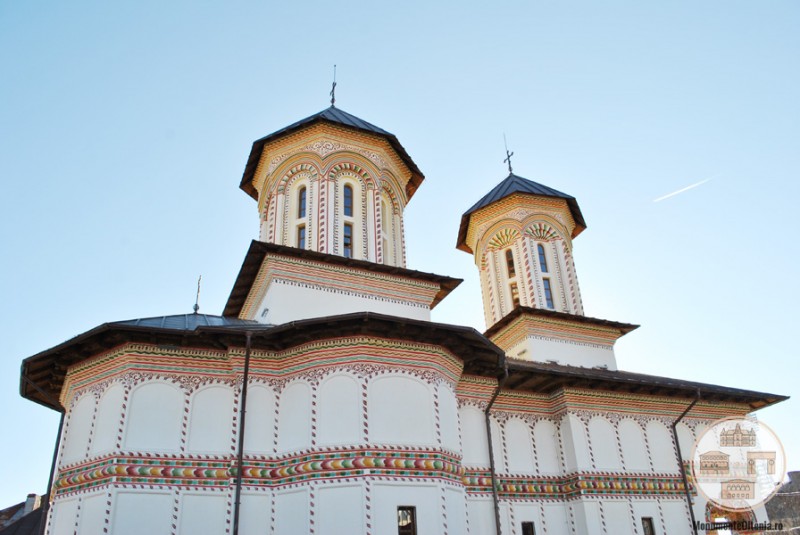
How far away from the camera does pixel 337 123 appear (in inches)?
544

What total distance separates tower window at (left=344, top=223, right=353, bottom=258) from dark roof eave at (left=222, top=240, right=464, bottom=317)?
0.86 metres

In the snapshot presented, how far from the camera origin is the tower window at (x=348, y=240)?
12.8 meters

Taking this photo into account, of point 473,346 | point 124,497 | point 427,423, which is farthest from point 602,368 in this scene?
point 124,497

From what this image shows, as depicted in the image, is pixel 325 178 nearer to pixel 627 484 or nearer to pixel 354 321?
pixel 354 321

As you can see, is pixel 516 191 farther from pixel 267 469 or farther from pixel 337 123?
pixel 267 469

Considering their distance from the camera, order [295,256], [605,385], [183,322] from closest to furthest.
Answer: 1. [183,322]
2. [295,256]
3. [605,385]

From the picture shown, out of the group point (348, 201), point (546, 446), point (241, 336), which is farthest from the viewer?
point (348, 201)

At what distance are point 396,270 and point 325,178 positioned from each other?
9.10ft

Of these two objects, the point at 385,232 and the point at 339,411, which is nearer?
the point at 339,411

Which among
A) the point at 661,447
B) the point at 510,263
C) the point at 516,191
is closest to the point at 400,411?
the point at 661,447

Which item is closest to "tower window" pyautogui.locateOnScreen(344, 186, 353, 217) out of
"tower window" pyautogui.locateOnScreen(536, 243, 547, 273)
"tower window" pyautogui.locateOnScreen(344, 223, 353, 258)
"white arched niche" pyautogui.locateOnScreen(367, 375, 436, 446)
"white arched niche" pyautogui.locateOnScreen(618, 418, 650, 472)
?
"tower window" pyautogui.locateOnScreen(344, 223, 353, 258)

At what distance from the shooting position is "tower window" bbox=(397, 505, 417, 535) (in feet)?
28.1

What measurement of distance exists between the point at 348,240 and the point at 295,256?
1.75 m

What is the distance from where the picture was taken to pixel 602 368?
1497 centimetres
